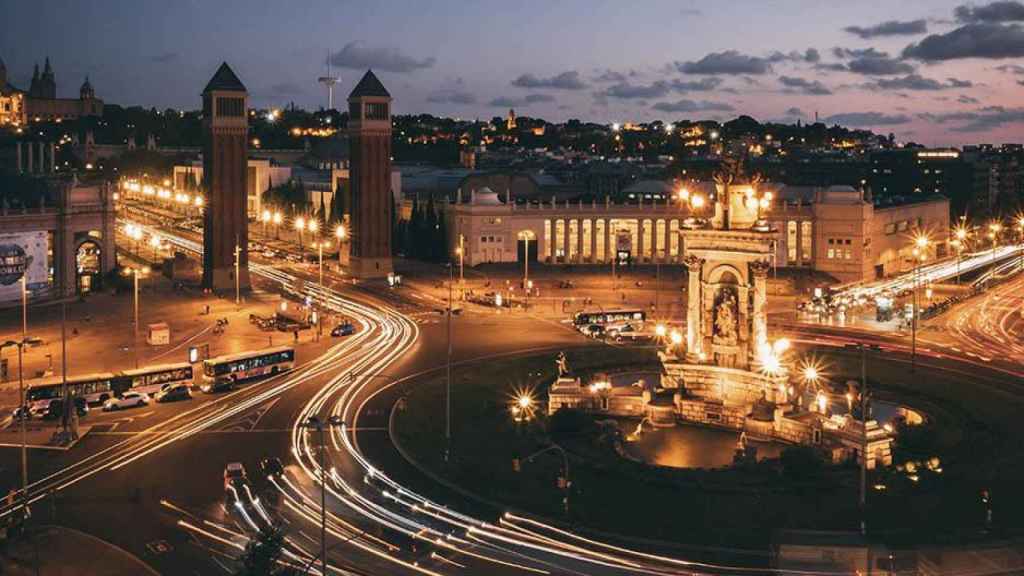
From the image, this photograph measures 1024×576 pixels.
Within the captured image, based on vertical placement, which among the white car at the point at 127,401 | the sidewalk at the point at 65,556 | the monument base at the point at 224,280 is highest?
the monument base at the point at 224,280

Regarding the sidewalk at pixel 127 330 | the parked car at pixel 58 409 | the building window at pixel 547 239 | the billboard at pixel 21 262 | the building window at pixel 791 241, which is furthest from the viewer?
the building window at pixel 547 239

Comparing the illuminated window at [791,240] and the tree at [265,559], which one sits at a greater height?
the illuminated window at [791,240]

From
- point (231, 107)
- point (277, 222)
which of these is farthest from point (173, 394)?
point (277, 222)

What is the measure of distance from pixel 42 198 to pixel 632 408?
66.8 m

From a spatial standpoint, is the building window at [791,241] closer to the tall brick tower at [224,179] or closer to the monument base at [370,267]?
the monument base at [370,267]

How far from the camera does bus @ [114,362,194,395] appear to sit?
65250 mm

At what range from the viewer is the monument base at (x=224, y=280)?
11262 centimetres

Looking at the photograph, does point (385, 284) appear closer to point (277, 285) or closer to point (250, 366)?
point (277, 285)

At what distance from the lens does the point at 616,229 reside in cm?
13612

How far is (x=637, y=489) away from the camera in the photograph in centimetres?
4603

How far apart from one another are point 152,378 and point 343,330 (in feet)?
71.7

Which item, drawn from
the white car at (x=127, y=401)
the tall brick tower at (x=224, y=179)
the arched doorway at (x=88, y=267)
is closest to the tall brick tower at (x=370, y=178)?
the tall brick tower at (x=224, y=179)

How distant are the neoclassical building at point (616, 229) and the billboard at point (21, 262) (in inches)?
1824

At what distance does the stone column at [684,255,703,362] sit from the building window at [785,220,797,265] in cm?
7020
